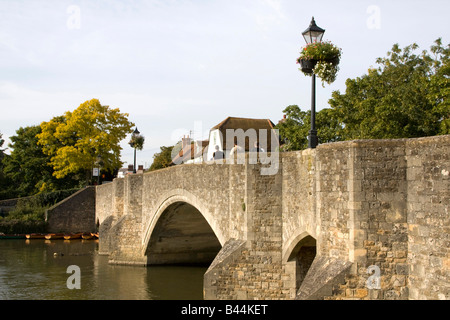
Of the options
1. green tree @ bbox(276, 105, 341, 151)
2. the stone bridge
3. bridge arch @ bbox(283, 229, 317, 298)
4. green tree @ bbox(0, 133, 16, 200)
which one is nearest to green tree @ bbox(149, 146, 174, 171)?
green tree @ bbox(0, 133, 16, 200)

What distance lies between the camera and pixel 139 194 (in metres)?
24.2

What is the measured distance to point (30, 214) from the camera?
39094 mm

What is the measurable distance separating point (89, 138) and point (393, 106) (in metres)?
32.2

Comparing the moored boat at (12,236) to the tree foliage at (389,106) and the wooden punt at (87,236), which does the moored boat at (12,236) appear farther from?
the tree foliage at (389,106)

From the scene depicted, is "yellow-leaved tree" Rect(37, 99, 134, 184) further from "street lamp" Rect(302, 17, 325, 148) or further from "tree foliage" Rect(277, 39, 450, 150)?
"street lamp" Rect(302, 17, 325, 148)

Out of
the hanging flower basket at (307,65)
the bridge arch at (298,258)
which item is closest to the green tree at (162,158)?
the bridge arch at (298,258)

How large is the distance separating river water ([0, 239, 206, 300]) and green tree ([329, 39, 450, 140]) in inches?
302

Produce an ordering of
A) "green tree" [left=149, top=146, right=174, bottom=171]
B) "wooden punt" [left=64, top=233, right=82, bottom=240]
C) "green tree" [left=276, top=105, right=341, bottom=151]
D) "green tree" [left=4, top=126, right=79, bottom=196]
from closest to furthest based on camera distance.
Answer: "green tree" [left=276, top=105, right=341, bottom=151], "wooden punt" [left=64, top=233, right=82, bottom=240], "green tree" [left=149, top=146, right=174, bottom=171], "green tree" [left=4, top=126, right=79, bottom=196]

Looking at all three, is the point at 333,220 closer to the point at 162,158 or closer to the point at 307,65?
the point at 307,65

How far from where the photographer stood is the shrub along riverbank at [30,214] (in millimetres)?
37469

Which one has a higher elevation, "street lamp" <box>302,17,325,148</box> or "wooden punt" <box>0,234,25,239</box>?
"street lamp" <box>302,17,325,148</box>

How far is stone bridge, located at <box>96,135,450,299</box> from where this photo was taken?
795cm

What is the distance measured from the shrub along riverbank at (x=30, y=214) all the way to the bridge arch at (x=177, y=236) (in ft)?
57.2

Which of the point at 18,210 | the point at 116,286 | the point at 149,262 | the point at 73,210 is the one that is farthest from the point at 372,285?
the point at 18,210
